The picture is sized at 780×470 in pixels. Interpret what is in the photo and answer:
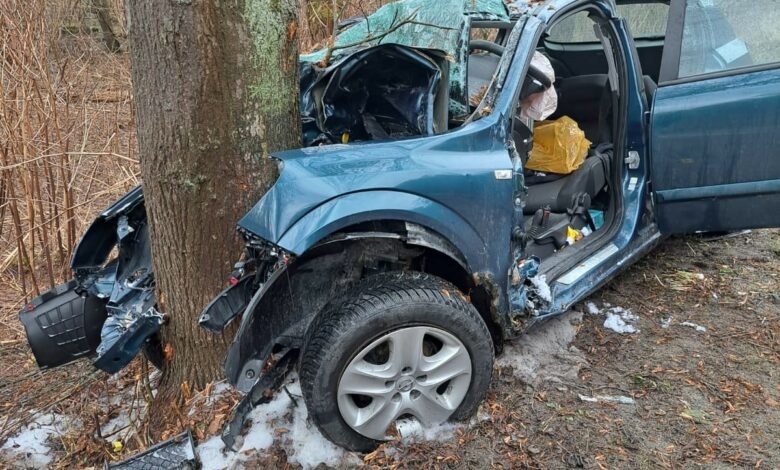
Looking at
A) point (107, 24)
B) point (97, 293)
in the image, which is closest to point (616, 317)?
point (97, 293)

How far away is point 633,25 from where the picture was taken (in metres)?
4.50

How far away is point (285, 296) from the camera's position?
2.62 metres

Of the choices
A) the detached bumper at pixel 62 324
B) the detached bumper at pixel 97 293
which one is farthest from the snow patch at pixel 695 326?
the detached bumper at pixel 62 324

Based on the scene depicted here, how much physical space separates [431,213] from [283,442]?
1152mm

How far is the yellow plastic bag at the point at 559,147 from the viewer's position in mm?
3904

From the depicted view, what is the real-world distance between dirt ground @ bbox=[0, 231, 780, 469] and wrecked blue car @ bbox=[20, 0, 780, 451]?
8.1 inches

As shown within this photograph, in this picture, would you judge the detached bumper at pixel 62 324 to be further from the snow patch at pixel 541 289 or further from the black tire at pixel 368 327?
the snow patch at pixel 541 289

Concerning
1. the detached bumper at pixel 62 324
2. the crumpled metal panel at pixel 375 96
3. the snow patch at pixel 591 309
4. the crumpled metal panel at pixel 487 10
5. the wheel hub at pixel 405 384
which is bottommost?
the snow patch at pixel 591 309

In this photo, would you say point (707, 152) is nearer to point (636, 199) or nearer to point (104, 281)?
point (636, 199)

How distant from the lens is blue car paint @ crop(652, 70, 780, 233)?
3176 mm

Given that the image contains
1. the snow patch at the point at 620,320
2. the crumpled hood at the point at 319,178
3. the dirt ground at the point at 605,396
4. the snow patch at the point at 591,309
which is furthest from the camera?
the snow patch at the point at 591,309

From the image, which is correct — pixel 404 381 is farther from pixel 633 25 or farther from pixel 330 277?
pixel 633 25

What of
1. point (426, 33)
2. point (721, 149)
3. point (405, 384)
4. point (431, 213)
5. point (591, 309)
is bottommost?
point (591, 309)

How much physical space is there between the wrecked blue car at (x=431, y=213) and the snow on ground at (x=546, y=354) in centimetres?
19
